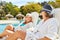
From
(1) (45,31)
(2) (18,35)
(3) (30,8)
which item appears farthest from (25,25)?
(1) (45,31)

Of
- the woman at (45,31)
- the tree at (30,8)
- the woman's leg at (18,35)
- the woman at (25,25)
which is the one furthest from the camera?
the tree at (30,8)

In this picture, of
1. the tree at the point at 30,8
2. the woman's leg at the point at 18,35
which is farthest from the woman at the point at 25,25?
the woman's leg at the point at 18,35

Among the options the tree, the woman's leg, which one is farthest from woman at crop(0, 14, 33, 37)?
the woman's leg

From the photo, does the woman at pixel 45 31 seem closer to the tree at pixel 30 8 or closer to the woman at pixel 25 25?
the woman at pixel 25 25

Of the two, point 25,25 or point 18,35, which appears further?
point 25,25

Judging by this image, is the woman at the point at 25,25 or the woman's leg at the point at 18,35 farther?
the woman at the point at 25,25

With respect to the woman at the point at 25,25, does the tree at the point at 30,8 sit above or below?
above

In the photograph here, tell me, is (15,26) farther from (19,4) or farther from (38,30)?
(38,30)

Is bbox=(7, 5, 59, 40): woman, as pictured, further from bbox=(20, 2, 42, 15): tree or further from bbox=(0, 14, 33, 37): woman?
bbox=(20, 2, 42, 15): tree

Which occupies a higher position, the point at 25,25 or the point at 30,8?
the point at 30,8

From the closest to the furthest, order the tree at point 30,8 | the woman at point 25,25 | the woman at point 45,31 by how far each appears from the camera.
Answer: the woman at point 45,31, the woman at point 25,25, the tree at point 30,8

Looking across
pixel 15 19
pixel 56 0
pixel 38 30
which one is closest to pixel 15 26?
pixel 15 19

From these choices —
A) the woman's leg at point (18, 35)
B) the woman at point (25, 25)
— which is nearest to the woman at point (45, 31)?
the woman's leg at point (18, 35)

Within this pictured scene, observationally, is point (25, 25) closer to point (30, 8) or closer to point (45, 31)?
point (30, 8)
